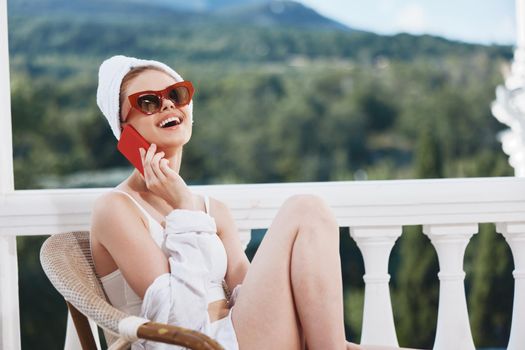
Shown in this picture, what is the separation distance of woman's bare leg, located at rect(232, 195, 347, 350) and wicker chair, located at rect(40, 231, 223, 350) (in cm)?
33

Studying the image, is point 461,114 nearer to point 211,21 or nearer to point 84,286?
point 211,21

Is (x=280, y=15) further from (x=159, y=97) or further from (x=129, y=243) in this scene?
(x=129, y=243)

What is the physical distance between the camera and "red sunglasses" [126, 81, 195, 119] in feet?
7.07

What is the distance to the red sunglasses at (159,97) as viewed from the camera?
215 centimetres

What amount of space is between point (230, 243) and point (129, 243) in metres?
0.38

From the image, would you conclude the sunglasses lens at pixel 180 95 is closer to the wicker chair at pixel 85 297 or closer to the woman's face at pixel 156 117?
the woman's face at pixel 156 117

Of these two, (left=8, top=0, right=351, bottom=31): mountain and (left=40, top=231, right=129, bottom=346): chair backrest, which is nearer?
(left=40, top=231, right=129, bottom=346): chair backrest

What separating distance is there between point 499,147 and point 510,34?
1.94 m

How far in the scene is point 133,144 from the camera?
220 centimetres

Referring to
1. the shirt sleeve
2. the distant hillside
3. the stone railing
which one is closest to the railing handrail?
the stone railing

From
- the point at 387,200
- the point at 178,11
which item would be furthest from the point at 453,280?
the point at 178,11

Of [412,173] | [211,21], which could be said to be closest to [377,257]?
[412,173]

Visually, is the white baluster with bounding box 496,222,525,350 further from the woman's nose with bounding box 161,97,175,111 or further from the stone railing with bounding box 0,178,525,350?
the woman's nose with bounding box 161,97,175,111

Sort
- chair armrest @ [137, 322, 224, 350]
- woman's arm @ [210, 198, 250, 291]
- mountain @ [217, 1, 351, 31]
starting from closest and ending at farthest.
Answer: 1. chair armrest @ [137, 322, 224, 350]
2. woman's arm @ [210, 198, 250, 291]
3. mountain @ [217, 1, 351, 31]
